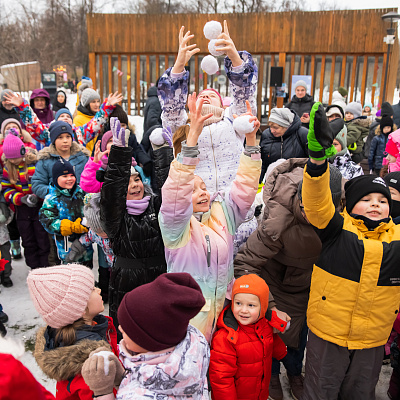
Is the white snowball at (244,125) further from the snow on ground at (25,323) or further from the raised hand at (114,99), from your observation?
the raised hand at (114,99)

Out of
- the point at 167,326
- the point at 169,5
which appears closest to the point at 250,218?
the point at 167,326

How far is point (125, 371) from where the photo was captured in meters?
1.62

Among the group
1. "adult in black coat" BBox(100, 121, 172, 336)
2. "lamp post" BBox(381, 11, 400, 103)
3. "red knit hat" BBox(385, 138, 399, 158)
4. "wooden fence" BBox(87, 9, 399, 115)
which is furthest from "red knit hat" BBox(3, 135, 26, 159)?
"lamp post" BBox(381, 11, 400, 103)

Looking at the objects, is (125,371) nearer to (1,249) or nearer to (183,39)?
(183,39)

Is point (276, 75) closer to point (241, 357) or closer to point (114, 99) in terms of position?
point (114, 99)

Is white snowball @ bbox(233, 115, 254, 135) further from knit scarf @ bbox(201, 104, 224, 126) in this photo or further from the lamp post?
the lamp post

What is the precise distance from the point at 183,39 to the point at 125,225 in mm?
1490

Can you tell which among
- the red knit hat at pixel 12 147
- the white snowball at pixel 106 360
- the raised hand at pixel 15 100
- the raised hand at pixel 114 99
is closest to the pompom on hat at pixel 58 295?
the white snowball at pixel 106 360

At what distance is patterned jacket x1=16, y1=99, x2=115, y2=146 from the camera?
16.4 ft

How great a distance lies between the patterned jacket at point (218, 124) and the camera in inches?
→ 117

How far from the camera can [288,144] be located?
4.86 meters

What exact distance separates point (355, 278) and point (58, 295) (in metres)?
1.60

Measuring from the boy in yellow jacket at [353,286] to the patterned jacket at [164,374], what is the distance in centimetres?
101

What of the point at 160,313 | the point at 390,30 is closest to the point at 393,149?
the point at 160,313
